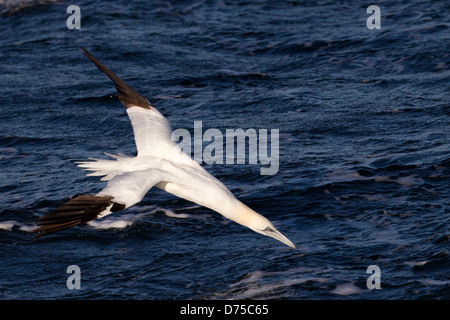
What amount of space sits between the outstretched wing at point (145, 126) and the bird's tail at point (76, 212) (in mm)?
2012

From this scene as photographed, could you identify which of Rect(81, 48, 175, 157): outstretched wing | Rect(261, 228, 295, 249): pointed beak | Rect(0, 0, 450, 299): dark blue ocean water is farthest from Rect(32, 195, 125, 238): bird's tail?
Rect(81, 48, 175, 157): outstretched wing

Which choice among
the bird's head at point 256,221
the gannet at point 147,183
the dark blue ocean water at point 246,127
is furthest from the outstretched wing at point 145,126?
the bird's head at point 256,221

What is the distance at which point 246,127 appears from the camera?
1260 centimetres

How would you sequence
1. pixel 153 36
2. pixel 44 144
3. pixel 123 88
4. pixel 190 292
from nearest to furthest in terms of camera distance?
pixel 190 292
pixel 123 88
pixel 44 144
pixel 153 36

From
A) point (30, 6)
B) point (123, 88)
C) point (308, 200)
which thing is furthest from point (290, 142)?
point (30, 6)

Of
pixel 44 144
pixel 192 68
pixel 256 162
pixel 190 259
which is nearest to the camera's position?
pixel 190 259

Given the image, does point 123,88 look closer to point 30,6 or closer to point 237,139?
point 237,139

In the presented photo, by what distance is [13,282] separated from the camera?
8547mm

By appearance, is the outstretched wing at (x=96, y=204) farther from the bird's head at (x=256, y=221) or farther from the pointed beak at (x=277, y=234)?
the pointed beak at (x=277, y=234)

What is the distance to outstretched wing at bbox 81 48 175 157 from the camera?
9125mm

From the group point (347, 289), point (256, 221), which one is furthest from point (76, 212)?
point (347, 289)

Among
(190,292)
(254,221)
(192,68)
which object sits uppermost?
(192,68)

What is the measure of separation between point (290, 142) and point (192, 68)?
4088mm

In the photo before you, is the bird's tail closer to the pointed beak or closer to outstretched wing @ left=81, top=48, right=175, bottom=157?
the pointed beak
